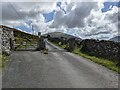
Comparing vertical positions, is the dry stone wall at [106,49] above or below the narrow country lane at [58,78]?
above

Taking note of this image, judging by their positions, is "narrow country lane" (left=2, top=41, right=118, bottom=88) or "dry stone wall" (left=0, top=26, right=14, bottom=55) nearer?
"narrow country lane" (left=2, top=41, right=118, bottom=88)

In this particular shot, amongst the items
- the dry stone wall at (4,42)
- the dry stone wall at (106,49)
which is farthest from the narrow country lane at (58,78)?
the dry stone wall at (4,42)

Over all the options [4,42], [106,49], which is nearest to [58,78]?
[106,49]

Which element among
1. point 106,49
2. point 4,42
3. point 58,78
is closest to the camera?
point 58,78

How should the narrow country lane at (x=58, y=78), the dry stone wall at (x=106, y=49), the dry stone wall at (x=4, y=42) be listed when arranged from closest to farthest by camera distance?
the narrow country lane at (x=58, y=78) < the dry stone wall at (x=106, y=49) < the dry stone wall at (x=4, y=42)

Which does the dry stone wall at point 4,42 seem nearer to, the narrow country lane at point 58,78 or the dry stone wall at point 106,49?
the narrow country lane at point 58,78

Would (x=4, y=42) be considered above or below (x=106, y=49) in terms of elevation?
above

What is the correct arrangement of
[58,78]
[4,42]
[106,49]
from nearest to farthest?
[58,78] → [106,49] → [4,42]

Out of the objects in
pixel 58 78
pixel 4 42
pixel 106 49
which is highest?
pixel 4 42

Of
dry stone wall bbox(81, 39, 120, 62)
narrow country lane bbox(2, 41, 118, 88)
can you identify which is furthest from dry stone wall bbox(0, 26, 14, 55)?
dry stone wall bbox(81, 39, 120, 62)

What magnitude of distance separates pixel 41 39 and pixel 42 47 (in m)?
1.08

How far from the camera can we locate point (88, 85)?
11.9m

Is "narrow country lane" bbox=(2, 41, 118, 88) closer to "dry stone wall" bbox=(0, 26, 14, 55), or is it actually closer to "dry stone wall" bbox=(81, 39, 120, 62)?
"dry stone wall" bbox=(81, 39, 120, 62)

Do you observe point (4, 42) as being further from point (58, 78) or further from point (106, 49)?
point (58, 78)
